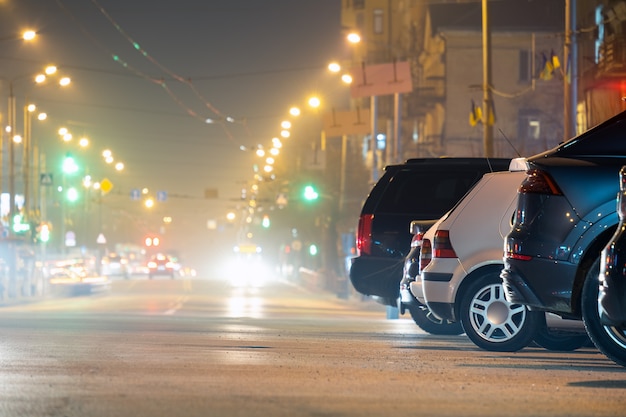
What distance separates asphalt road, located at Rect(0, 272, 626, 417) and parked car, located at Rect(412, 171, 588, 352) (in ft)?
0.84

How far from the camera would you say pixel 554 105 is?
64.2 meters

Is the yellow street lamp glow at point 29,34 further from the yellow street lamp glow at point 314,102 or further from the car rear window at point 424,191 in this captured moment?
the car rear window at point 424,191

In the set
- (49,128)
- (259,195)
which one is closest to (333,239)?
(259,195)

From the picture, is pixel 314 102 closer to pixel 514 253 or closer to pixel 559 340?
pixel 559 340

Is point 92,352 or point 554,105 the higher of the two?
point 554,105

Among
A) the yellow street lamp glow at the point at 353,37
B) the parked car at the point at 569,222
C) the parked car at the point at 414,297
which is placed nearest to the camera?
the parked car at the point at 569,222

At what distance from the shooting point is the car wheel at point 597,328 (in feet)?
36.7

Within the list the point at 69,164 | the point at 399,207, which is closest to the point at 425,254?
the point at 399,207

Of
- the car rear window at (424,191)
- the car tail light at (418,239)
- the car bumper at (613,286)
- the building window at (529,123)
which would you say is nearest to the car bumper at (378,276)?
the car rear window at (424,191)

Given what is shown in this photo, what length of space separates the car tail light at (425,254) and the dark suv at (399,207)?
2.73 metres

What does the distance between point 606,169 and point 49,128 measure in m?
119

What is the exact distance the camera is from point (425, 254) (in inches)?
599

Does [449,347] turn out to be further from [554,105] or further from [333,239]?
[333,239]

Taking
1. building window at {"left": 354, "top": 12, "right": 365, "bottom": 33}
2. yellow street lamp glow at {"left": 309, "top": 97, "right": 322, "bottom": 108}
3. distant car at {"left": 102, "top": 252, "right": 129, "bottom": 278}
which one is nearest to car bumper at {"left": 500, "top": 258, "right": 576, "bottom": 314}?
yellow street lamp glow at {"left": 309, "top": 97, "right": 322, "bottom": 108}
